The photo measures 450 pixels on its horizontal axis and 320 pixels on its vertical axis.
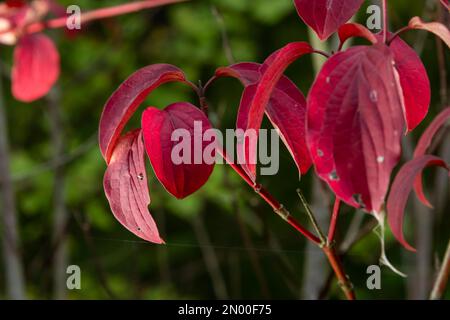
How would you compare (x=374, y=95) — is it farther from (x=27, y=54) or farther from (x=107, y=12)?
(x=27, y=54)

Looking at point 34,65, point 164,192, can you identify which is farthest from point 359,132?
point 164,192

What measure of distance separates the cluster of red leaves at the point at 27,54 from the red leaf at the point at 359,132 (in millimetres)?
835

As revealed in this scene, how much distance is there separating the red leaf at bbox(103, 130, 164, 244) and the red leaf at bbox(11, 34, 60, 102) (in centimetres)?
69

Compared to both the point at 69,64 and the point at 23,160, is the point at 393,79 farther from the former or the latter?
the point at 69,64

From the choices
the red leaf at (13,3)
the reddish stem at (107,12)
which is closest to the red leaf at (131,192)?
the reddish stem at (107,12)

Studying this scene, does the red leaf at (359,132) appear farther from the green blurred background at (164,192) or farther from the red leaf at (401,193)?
the green blurred background at (164,192)

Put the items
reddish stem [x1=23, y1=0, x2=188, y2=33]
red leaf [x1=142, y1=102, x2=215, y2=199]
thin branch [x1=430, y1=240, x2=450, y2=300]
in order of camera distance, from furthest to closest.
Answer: reddish stem [x1=23, y1=0, x2=188, y2=33]
thin branch [x1=430, y1=240, x2=450, y2=300]
red leaf [x1=142, y1=102, x2=215, y2=199]

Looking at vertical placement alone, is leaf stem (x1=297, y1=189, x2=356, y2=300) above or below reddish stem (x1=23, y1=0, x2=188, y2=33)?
below

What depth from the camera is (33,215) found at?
8.72 ft

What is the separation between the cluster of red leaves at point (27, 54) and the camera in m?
1.21

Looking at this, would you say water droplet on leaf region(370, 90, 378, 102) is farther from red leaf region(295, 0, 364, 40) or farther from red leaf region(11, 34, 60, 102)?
red leaf region(11, 34, 60, 102)

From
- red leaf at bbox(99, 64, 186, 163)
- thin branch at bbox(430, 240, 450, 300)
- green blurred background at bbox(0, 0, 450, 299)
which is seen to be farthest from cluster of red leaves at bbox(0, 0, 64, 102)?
green blurred background at bbox(0, 0, 450, 299)

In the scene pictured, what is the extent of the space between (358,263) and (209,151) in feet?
6.06

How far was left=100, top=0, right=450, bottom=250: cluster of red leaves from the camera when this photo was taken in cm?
44
